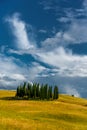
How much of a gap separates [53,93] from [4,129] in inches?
4369

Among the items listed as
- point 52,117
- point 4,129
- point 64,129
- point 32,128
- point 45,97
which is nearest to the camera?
point 4,129

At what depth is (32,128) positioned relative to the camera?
46.0 meters

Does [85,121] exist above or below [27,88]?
below

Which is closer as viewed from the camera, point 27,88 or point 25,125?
point 25,125

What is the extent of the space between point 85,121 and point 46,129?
792 inches

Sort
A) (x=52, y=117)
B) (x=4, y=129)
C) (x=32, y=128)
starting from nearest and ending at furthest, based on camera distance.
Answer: (x=4, y=129) < (x=32, y=128) < (x=52, y=117)

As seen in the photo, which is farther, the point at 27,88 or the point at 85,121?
the point at 27,88

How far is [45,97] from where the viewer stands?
146 m

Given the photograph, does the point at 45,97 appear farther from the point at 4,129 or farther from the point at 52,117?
the point at 4,129

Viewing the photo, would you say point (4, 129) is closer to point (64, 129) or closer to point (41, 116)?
point (64, 129)

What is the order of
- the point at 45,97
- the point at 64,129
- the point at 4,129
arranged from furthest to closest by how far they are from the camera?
the point at 45,97, the point at 64,129, the point at 4,129

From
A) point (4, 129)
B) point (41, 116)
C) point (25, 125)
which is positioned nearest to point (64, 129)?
point (25, 125)

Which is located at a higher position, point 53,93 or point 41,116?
point 53,93

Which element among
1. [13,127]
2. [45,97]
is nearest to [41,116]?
[13,127]
